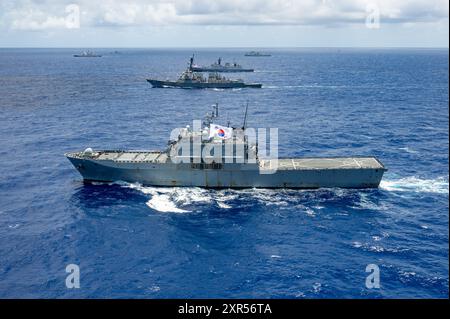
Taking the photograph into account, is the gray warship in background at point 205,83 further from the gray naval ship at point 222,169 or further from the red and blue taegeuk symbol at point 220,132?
the red and blue taegeuk symbol at point 220,132

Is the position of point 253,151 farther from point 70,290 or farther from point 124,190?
point 70,290

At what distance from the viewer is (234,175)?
62094 mm

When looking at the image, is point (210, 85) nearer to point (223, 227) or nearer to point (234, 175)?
point (234, 175)

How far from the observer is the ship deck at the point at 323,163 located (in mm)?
62228

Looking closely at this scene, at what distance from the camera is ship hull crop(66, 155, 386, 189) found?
6122 cm

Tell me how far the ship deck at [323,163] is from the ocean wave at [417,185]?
12.5 ft

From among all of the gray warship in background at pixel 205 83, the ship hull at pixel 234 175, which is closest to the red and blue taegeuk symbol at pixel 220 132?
the ship hull at pixel 234 175

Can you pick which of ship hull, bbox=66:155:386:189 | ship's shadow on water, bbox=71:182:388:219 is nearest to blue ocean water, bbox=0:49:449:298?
ship's shadow on water, bbox=71:182:388:219

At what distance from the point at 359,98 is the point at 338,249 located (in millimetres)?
107608

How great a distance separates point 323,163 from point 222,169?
619 inches

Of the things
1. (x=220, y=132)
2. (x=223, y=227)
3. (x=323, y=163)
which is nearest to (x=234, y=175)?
(x=220, y=132)

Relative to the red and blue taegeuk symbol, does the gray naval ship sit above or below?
below

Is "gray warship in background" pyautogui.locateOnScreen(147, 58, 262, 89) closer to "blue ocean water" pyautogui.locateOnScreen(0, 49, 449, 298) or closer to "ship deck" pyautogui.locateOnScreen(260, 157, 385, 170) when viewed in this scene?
"blue ocean water" pyautogui.locateOnScreen(0, 49, 449, 298)

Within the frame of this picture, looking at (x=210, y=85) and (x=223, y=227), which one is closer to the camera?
(x=223, y=227)
